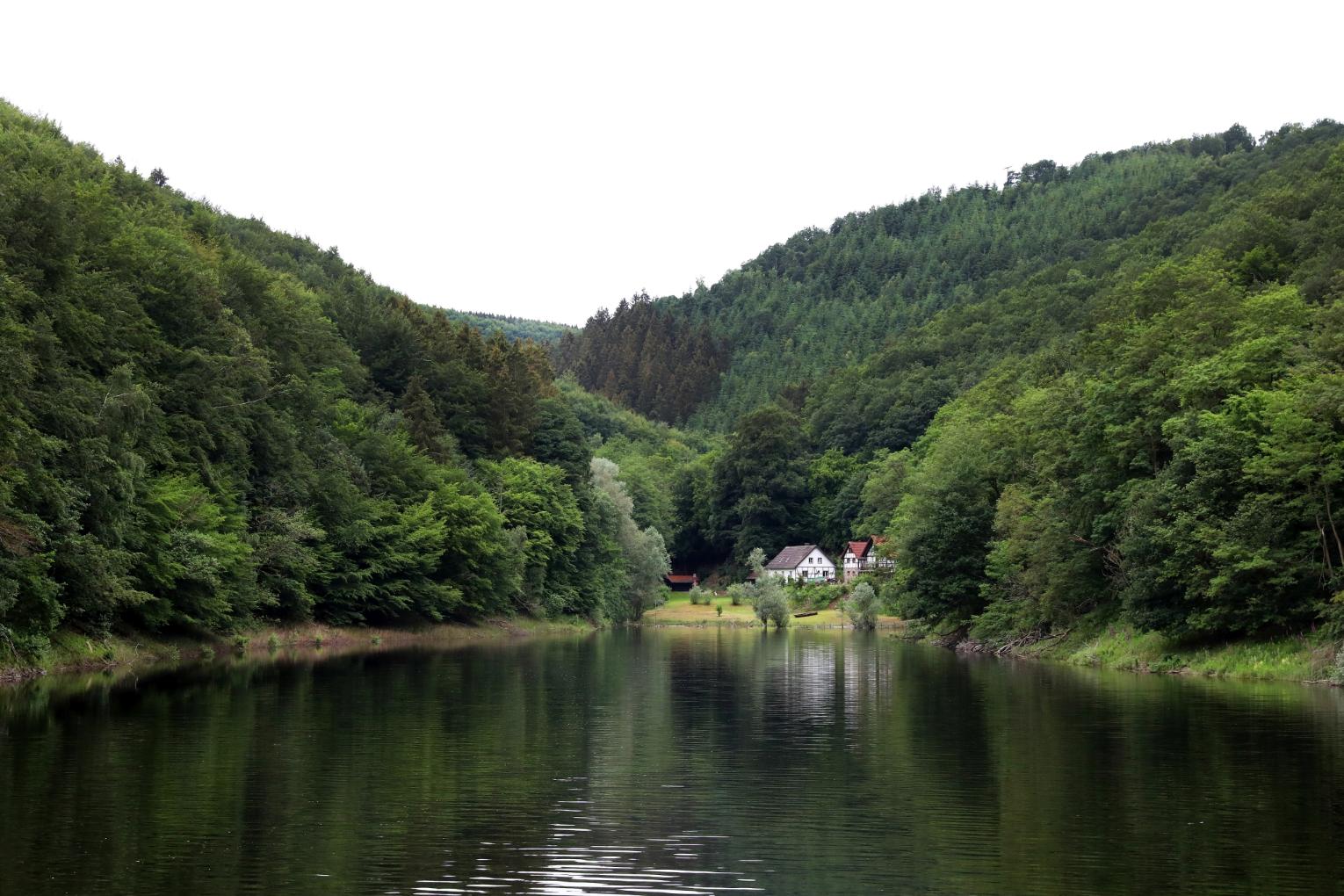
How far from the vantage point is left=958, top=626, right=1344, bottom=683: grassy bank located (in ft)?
147

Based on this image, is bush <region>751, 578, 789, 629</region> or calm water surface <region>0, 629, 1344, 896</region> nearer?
calm water surface <region>0, 629, 1344, 896</region>

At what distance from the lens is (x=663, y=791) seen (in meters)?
23.5

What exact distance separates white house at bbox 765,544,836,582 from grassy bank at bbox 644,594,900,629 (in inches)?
685

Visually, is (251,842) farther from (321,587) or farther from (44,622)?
(321,587)

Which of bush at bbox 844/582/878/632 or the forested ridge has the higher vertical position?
the forested ridge

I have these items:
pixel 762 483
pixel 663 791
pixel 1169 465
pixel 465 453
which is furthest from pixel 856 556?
pixel 663 791

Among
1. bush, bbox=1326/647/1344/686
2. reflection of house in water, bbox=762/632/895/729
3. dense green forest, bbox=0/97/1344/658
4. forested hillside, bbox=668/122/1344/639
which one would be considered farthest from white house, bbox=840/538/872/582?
bush, bbox=1326/647/1344/686

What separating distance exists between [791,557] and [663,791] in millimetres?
143789

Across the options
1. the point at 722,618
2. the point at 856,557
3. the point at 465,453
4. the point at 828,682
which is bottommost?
the point at 828,682

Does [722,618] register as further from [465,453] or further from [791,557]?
[791,557]

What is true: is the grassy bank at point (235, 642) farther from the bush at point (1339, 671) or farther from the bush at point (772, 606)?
the bush at point (1339, 671)

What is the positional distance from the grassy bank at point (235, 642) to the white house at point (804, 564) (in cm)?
6339

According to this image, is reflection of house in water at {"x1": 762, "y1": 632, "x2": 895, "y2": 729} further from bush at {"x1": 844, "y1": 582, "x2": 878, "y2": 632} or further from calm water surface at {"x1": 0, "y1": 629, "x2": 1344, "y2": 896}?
bush at {"x1": 844, "y1": 582, "x2": 878, "y2": 632}

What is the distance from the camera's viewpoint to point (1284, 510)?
4619 cm
